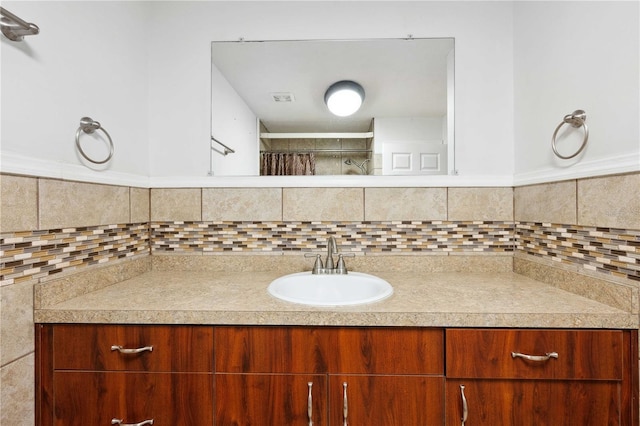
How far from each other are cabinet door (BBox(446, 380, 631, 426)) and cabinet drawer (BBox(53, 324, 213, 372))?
0.79 metres

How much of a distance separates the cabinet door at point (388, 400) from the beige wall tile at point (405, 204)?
2.54ft

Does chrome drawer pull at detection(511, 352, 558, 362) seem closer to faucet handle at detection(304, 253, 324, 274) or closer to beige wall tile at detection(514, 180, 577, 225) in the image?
beige wall tile at detection(514, 180, 577, 225)

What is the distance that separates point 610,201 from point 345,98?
1.13 m

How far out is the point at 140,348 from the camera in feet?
3.15

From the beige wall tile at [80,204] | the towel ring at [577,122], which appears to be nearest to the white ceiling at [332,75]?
the towel ring at [577,122]

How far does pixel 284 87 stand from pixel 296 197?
0.57m

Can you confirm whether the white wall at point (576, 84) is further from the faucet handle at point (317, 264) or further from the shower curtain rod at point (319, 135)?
the faucet handle at point (317, 264)

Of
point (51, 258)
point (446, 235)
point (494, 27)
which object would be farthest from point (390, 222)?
point (51, 258)

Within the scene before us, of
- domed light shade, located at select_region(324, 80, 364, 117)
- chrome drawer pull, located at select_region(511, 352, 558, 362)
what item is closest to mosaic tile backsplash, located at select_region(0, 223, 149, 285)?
domed light shade, located at select_region(324, 80, 364, 117)

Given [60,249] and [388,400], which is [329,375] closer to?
[388,400]

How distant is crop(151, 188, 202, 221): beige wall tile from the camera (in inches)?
61.6

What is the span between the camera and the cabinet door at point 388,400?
934mm

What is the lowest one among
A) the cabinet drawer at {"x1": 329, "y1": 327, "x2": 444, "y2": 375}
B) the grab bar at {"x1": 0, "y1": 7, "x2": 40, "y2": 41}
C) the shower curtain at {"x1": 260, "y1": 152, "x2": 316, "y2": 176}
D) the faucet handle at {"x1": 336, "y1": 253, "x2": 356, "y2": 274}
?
the cabinet drawer at {"x1": 329, "y1": 327, "x2": 444, "y2": 375}

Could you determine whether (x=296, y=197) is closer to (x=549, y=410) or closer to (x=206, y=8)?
(x=206, y=8)
